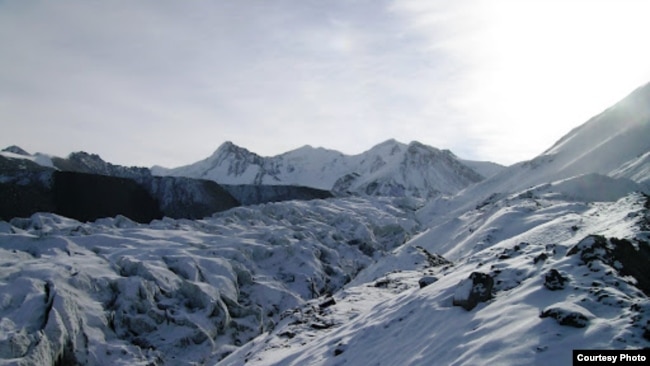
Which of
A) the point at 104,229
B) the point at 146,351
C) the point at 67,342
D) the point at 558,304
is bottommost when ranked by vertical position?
the point at 146,351

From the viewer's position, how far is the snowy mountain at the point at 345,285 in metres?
9.47

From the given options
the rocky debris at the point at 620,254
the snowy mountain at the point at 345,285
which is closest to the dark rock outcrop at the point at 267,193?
the snowy mountain at the point at 345,285

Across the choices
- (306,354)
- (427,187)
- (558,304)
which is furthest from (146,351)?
(427,187)

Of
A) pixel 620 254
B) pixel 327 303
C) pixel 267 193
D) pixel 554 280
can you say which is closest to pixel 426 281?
pixel 327 303

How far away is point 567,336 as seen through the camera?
8.07 meters

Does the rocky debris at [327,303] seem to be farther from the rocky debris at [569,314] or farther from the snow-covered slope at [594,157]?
the snow-covered slope at [594,157]

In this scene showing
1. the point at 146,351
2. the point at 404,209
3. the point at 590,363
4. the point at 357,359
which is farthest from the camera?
the point at 404,209

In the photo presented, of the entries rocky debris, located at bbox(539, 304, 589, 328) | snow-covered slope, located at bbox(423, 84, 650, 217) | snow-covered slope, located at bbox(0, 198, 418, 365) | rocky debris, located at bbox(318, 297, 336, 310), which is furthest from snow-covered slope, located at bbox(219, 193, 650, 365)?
snow-covered slope, located at bbox(423, 84, 650, 217)

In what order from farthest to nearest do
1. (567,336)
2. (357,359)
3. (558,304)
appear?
1. (357,359)
2. (558,304)
3. (567,336)

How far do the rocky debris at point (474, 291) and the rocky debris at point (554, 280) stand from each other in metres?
1.43

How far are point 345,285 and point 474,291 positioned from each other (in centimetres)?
2286

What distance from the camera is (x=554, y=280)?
33.2ft

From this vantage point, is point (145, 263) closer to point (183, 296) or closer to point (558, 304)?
point (183, 296)

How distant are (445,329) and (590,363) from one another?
3.69 meters
